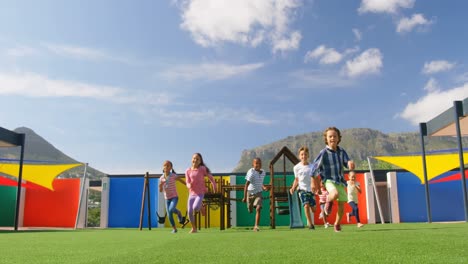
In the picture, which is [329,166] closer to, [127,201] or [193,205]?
[193,205]

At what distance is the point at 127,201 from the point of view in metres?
17.0

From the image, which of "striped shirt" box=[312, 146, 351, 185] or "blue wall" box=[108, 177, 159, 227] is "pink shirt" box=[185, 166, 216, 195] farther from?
"blue wall" box=[108, 177, 159, 227]

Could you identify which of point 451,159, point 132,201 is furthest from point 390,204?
point 132,201

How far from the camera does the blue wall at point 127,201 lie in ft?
55.3

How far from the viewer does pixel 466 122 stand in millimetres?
12062

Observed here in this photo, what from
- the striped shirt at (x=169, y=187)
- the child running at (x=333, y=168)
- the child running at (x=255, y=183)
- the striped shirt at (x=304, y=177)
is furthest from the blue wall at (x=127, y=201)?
the child running at (x=333, y=168)

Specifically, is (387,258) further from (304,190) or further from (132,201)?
(132,201)

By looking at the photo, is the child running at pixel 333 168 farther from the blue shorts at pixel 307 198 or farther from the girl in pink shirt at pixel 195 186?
the girl in pink shirt at pixel 195 186

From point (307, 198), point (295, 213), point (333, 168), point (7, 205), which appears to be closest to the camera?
point (333, 168)

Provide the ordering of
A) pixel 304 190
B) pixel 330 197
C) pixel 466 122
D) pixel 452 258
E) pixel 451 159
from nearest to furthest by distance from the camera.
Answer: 1. pixel 452 258
2. pixel 330 197
3. pixel 304 190
4. pixel 466 122
5. pixel 451 159

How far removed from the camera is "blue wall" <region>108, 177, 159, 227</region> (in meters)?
16.8

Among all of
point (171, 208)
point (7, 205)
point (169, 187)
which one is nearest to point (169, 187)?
point (169, 187)

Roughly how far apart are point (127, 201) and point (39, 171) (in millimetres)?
3903

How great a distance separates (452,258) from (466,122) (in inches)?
431
